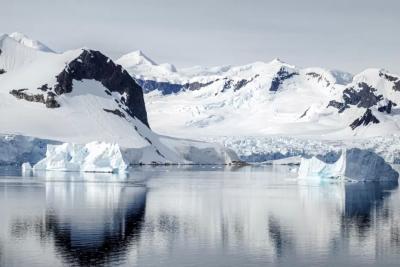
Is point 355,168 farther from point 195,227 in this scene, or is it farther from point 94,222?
point 94,222

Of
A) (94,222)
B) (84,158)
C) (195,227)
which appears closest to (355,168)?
(84,158)

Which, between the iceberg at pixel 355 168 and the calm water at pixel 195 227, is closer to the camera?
the calm water at pixel 195 227

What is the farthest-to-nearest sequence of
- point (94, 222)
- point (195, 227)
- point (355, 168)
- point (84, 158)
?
point (84, 158) → point (355, 168) → point (94, 222) → point (195, 227)

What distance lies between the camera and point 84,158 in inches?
6102

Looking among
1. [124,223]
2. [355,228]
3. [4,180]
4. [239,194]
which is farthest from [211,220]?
[4,180]

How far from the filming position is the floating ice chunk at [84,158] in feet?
496

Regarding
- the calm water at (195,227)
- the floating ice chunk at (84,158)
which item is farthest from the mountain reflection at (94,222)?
the floating ice chunk at (84,158)

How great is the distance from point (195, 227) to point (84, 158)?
313 ft

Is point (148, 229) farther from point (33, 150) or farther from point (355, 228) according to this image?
point (33, 150)

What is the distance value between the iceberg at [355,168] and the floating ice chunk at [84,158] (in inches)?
1580

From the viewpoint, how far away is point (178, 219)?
222 feet

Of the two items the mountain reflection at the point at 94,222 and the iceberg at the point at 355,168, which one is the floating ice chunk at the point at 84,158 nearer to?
the iceberg at the point at 355,168

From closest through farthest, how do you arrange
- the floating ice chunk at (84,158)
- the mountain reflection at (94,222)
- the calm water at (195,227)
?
the calm water at (195,227), the mountain reflection at (94,222), the floating ice chunk at (84,158)

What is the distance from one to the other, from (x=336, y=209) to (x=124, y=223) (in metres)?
25.5
